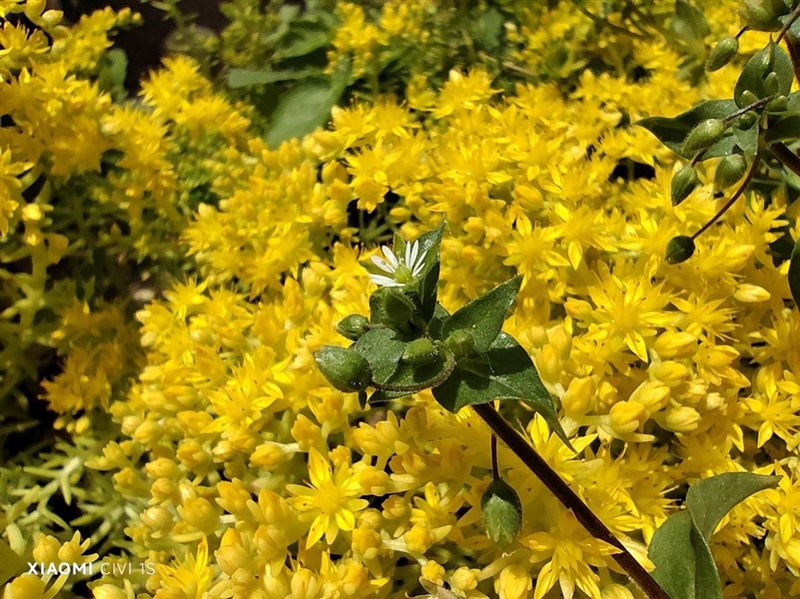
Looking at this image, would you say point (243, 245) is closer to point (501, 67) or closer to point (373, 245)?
point (373, 245)

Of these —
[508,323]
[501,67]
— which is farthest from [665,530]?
[501,67]

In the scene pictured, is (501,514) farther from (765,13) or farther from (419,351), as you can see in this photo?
(765,13)

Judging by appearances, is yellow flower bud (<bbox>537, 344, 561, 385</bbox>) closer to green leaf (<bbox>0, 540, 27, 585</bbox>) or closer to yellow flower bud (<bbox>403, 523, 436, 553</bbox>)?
yellow flower bud (<bbox>403, 523, 436, 553</bbox>)

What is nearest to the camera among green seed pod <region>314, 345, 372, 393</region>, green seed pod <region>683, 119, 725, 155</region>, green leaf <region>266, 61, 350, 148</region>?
green seed pod <region>314, 345, 372, 393</region>

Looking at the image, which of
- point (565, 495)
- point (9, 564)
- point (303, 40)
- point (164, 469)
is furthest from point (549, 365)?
point (303, 40)

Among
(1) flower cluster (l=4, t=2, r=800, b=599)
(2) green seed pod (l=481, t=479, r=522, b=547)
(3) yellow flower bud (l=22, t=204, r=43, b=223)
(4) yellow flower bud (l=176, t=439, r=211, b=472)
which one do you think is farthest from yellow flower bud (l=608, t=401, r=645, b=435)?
(3) yellow flower bud (l=22, t=204, r=43, b=223)
